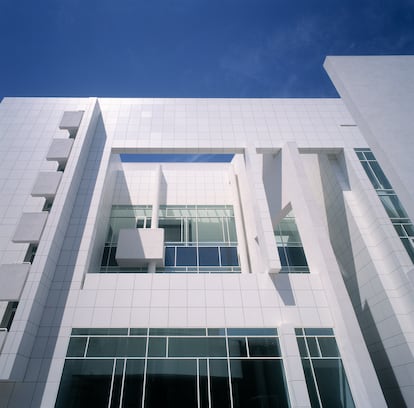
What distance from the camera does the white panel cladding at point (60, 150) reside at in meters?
20.7

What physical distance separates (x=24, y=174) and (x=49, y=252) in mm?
7744

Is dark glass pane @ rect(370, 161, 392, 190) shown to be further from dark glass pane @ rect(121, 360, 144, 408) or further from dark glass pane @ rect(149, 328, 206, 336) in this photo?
dark glass pane @ rect(121, 360, 144, 408)

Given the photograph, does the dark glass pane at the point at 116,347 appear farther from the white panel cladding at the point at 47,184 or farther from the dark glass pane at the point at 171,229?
the dark glass pane at the point at 171,229

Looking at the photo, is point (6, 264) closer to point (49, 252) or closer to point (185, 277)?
point (49, 252)

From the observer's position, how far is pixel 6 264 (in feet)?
52.3

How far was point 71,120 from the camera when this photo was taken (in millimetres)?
22781

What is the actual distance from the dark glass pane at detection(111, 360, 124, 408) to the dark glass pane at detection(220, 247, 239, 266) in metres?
12.5

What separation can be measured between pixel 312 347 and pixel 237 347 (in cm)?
419

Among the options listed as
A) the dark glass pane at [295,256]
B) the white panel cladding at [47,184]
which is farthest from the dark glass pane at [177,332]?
the dark glass pane at [295,256]

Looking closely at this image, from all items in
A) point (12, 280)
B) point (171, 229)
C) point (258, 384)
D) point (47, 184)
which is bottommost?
point (258, 384)

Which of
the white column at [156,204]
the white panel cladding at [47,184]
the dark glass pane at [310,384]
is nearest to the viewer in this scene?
the dark glass pane at [310,384]

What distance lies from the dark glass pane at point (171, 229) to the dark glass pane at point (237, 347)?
40.5 feet

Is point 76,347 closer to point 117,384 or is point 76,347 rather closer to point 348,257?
point 117,384

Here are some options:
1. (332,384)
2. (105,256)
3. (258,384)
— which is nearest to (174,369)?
(258,384)
